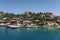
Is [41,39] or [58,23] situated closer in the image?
[41,39]

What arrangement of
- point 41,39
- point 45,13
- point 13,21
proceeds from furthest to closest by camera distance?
point 45,13 < point 13,21 < point 41,39

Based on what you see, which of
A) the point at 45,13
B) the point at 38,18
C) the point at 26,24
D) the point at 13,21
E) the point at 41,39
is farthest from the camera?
the point at 45,13

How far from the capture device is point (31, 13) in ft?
238

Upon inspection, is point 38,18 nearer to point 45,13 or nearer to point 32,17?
point 32,17

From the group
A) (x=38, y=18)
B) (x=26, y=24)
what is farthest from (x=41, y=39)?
(x=38, y=18)

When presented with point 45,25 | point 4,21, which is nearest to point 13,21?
point 4,21

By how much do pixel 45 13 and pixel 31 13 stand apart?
5651 mm

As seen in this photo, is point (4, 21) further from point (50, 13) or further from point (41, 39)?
point (41, 39)

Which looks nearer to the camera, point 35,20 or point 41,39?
point 41,39

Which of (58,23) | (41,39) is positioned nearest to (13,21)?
(58,23)

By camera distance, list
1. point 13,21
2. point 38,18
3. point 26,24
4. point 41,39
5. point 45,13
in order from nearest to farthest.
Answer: point 41,39
point 26,24
point 13,21
point 38,18
point 45,13

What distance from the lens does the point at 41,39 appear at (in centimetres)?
2667

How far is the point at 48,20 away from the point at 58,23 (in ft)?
13.2

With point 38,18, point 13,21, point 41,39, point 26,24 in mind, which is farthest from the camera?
point 38,18
